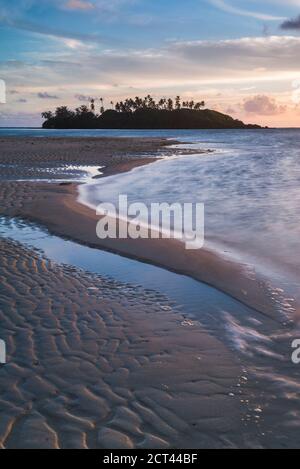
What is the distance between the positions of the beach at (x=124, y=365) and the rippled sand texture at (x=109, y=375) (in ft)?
0.04

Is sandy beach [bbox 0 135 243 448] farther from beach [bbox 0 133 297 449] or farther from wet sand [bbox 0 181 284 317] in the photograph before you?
wet sand [bbox 0 181 284 317]

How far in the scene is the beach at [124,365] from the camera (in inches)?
152

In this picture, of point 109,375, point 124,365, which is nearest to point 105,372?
point 109,375

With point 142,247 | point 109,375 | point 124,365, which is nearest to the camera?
point 109,375

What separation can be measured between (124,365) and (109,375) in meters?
0.24

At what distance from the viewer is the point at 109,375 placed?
473 cm

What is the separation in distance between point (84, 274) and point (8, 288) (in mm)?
1323

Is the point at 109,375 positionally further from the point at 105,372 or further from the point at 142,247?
the point at 142,247

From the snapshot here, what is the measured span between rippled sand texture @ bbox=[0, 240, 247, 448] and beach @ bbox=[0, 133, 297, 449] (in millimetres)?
11

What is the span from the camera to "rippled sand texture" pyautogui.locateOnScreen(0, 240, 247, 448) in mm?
3850

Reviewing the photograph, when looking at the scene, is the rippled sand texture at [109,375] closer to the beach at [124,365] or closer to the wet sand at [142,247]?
the beach at [124,365]

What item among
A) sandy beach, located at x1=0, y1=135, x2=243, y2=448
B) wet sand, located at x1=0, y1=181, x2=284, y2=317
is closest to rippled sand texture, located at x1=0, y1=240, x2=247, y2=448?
sandy beach, located at x1=0, y1=135, x2=243, y2=448

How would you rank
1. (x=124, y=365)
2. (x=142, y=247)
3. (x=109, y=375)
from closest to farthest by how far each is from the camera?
(x=109, y=375)
(x=124, y=365)
(x=142, y=247)
